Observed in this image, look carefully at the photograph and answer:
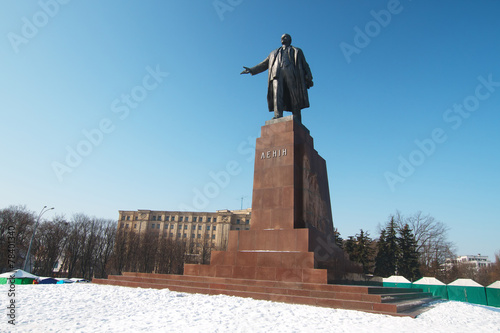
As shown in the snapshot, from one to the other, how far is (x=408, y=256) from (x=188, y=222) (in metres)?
50.7

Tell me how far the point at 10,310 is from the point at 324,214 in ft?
30.4

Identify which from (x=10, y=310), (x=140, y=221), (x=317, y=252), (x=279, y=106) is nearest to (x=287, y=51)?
(x=279, y=106)

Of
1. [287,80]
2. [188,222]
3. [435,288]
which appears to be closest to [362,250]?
[435,288]

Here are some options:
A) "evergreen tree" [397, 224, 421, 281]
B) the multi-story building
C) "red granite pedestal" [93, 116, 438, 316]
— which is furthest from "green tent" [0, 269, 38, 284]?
the multi-story building

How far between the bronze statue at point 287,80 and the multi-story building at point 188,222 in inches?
2316

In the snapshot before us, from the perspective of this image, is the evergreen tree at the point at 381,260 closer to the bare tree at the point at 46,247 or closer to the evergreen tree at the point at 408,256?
the evergreen tree at the point at 408,256

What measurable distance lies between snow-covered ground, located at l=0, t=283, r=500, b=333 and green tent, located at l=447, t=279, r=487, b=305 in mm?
17488

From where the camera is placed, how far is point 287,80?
12.1 metres

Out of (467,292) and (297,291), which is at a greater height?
(297,291)

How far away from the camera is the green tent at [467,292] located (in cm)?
2127

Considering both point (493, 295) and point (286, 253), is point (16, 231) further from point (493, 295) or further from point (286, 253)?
point (493, 295)

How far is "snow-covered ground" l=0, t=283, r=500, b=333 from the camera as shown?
508cm

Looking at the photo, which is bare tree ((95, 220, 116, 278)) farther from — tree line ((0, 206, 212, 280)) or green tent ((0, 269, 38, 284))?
green tent ((0, 269, 38, 284))

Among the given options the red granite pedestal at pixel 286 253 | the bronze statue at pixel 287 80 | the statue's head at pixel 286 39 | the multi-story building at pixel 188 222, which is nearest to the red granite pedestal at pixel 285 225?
the red granite pedestal at pixel 286 253
